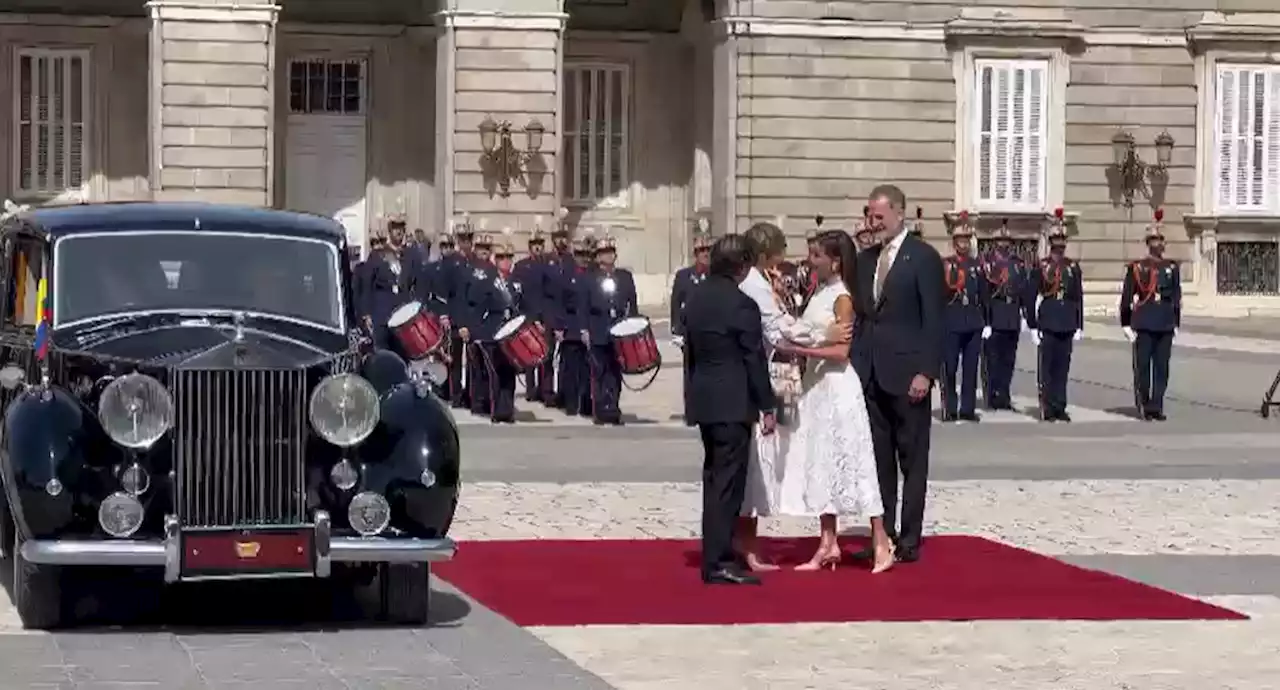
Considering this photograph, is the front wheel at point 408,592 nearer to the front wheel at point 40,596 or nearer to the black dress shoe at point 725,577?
the front wheel at point 40,596

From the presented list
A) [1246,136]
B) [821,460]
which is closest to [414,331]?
[821,460]

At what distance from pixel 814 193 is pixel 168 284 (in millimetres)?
27344

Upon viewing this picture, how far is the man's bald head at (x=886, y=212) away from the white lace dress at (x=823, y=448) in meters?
0.57

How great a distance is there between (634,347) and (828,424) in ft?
30.5

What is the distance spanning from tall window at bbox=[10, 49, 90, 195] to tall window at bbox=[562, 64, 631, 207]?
7.07 m

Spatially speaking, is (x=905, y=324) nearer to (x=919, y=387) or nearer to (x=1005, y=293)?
(x=919, y=387)

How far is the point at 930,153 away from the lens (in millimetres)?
39594

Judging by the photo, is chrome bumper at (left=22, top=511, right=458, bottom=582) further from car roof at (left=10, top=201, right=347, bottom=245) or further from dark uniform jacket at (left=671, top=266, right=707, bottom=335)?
dark uniform jacket at (left=671, top=266, right=707, bottom=335)

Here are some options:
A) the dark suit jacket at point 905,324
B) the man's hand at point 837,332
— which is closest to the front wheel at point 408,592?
the man's hand at point 837,332

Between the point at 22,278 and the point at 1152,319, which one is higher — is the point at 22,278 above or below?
above

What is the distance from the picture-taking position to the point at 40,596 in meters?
11.4

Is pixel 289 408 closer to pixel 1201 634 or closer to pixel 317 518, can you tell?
pixel 317 518

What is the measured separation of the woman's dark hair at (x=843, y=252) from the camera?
1355cm

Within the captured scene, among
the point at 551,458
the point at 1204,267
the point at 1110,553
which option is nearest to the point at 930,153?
the point at 1204,267
